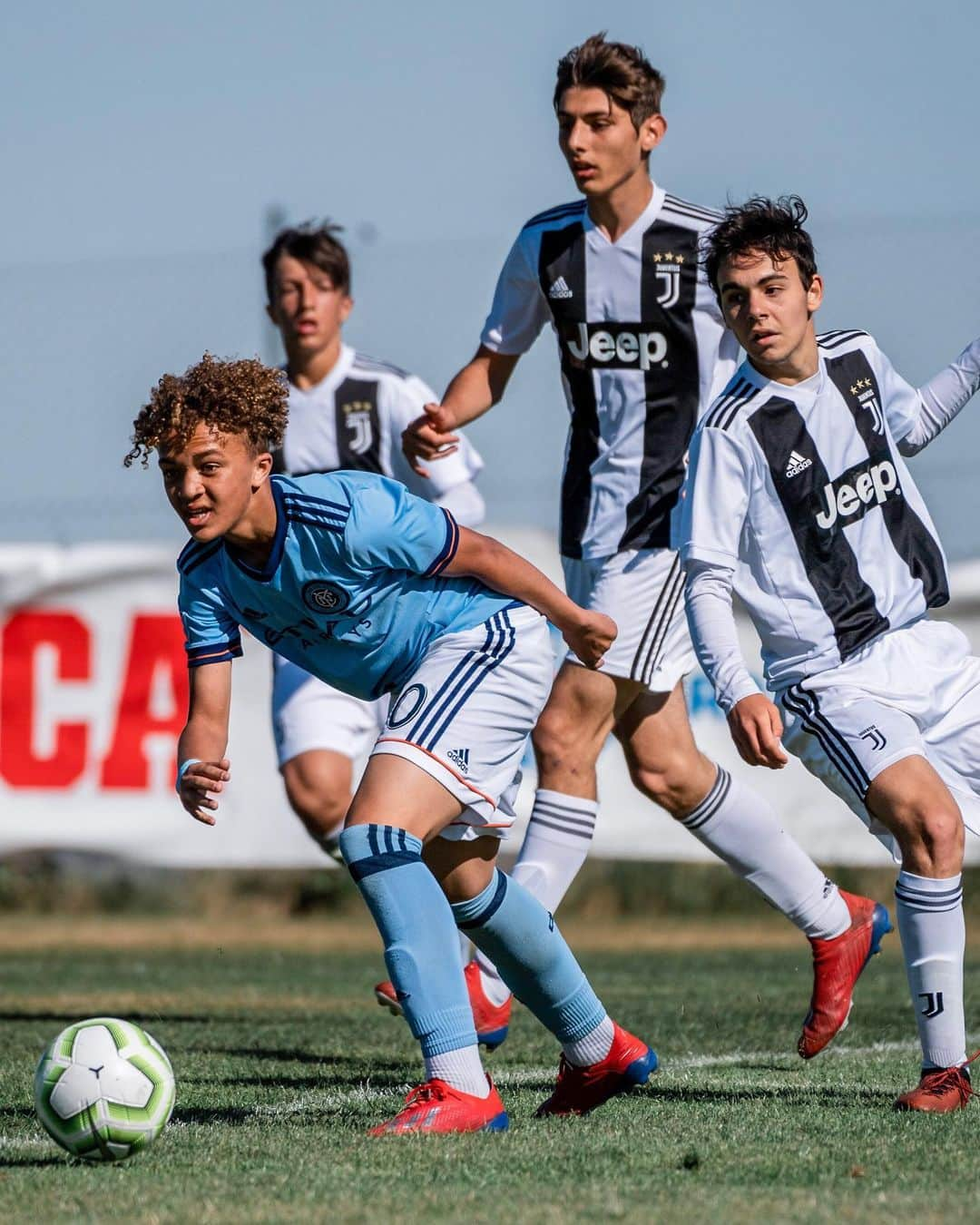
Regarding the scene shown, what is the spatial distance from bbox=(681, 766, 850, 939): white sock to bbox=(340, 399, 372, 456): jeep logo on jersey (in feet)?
6.56

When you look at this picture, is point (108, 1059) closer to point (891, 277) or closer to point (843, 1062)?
point (843, 1062)

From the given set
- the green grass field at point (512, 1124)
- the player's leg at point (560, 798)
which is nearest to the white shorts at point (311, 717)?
the green grass field at point (512, 1124)

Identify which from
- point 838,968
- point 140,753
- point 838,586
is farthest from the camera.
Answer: point 140,753

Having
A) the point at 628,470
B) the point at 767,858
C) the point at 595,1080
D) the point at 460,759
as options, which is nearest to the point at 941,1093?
the point at 595,1080

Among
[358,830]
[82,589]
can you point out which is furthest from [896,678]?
[82,589]

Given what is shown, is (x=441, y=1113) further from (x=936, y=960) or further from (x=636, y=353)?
(x=636, y=353)

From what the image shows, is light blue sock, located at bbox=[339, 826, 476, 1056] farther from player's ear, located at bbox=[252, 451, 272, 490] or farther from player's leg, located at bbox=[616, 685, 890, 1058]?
player's leg, located at bbox=[616, 685, 890, 1058]

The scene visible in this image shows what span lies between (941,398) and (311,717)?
2.80 metres

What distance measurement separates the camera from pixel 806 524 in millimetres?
4406

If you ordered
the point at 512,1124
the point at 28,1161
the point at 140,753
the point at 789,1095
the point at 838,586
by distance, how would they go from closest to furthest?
the point at 28,1161 → the point at 512,1124 → the point at 838,586 → the point at 789,1095 → the point at 140,753

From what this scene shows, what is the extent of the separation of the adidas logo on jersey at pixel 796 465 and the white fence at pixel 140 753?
21.5ft

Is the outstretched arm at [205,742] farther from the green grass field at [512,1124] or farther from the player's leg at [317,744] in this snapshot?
the player's leg at [317,744]

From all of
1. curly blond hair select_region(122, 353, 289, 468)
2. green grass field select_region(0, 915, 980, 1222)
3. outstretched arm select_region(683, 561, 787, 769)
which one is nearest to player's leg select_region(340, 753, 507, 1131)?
green grass field select_region(0, 915, 980, 1222)

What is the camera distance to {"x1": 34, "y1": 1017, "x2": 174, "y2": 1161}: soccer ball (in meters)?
3.52
